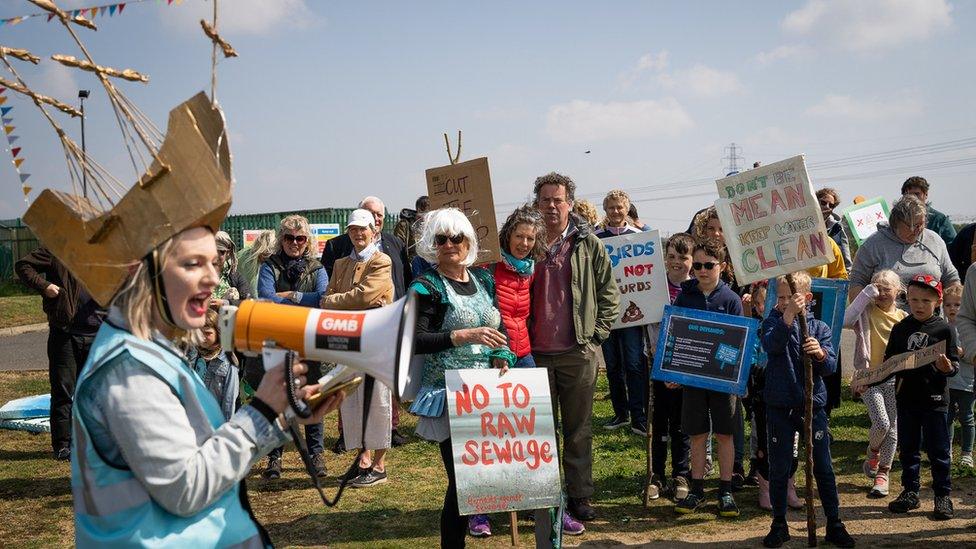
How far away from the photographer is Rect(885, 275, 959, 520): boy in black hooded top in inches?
233

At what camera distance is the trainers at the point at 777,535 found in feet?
17.9

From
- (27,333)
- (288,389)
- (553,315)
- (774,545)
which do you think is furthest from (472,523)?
(27,333)

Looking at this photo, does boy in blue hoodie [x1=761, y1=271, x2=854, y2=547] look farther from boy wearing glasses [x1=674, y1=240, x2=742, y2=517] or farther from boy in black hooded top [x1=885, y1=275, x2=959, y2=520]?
boy in black hooded top [x1=885, y1=275, x2=959, y2=520]

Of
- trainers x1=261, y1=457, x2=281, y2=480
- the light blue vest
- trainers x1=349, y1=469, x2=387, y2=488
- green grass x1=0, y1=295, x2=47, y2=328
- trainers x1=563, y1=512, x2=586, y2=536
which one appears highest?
green grass x1=0, y1=295, x2=47, y2=328

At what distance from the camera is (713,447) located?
7.76 m

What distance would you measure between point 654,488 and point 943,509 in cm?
196

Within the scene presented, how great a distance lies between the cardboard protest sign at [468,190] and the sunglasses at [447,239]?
105 centimetres

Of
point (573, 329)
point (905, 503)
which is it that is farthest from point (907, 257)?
point (573, 329)

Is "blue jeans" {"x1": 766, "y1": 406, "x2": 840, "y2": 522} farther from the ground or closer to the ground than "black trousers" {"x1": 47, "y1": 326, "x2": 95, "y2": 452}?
closer to the ground

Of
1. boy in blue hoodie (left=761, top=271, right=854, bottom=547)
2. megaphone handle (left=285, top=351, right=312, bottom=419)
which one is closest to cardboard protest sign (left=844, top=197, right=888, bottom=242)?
boy in blue hoodie (left=761, top=271, right=854, bottom=547)

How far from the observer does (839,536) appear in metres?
5.45

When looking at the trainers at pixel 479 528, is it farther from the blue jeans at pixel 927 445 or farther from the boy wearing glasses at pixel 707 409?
the blue jeans at pixel 927 445

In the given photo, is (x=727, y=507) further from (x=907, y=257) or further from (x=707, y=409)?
(x=907, y=257)

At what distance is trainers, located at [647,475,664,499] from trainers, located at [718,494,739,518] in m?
0.51
